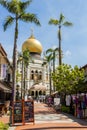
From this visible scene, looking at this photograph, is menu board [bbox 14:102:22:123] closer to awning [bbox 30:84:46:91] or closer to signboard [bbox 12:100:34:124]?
signboard [bbox 12:100:34:124]

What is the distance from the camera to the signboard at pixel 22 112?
2325cm

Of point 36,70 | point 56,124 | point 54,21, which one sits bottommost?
point 56,124

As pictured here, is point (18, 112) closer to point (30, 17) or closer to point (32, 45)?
point (30, 17)

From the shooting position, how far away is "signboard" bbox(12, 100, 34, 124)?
2325cm

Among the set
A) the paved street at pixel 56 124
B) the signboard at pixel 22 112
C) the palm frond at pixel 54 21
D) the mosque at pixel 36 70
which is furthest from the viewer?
the mosque at pixel 36 70

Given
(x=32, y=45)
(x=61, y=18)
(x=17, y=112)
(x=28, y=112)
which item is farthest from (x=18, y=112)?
(x=32, y=45)

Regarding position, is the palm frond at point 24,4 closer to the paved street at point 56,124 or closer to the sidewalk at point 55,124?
the sidewalk at point 55,124

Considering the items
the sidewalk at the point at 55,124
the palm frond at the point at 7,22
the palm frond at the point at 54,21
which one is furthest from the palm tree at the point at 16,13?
the palm frond at the point at 54,21

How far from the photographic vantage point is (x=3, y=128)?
1677cm

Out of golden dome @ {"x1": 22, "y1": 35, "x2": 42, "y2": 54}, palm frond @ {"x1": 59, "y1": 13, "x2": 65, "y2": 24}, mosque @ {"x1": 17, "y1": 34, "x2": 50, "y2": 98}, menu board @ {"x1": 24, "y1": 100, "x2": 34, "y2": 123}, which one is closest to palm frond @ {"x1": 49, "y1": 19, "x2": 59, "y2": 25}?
palm frond @ {"x1": 59, "y1": 13, "x2": 65, "y2": 24}

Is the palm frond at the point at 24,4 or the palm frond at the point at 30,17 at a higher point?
the palm frond at the point at 24,4

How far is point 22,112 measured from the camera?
23.3m

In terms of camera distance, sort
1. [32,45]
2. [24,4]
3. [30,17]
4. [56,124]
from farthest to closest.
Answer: [32,45] → [24,4] → [30,17] → [56,124]

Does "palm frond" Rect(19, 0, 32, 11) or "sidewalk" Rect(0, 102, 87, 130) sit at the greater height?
"palm frond" Rect(19, 0, 32, 11)
